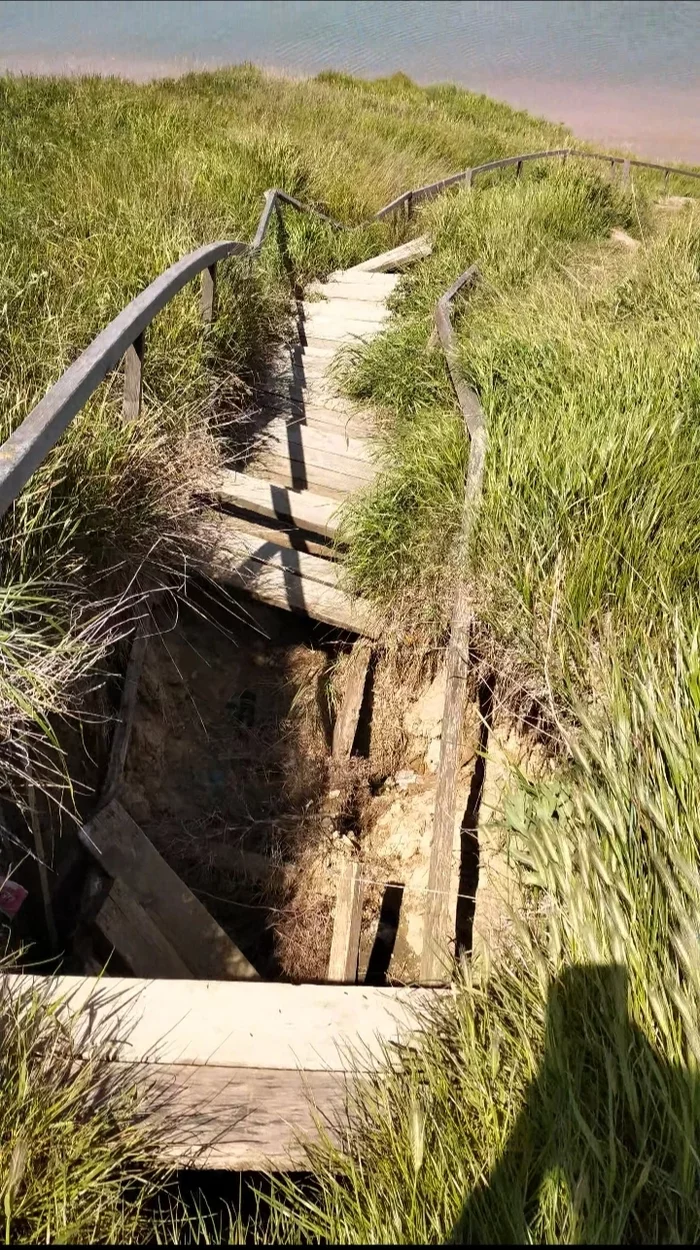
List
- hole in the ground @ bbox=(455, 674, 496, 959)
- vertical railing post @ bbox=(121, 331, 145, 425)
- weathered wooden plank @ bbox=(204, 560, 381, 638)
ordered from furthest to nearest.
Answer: weathered wooden plank @ bbox=(204, 560, 381, 638) < vertical railing post @ bbox=(121, 331, 145, 425) < hole in the ground @ bbox=(455, 674, 496, 959)

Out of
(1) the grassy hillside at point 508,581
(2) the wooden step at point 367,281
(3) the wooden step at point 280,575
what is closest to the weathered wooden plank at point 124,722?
(1) the grassy hillside at point 508,581

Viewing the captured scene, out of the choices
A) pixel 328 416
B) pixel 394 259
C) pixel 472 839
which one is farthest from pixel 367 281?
pixel 472 839

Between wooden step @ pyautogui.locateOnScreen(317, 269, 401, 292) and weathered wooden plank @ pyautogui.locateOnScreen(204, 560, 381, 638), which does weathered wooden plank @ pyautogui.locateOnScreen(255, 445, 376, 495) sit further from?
wooden step @ pyautogui.locateOnScreen(317, 269, 401, 292)

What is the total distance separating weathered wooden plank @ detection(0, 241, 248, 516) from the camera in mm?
2307

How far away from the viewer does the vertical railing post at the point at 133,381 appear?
3.64m

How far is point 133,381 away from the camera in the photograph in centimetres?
366

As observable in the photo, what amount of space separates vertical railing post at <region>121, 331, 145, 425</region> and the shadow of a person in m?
3.11

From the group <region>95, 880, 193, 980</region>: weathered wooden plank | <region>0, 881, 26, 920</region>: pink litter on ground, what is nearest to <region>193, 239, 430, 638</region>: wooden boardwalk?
<region>95, 880, 193, 980</region>: weathered wooden plank

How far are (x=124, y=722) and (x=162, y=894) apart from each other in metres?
0.73

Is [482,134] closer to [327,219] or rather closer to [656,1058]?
[327,219]

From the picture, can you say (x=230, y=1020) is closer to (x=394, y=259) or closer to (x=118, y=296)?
(x=118, y=296)

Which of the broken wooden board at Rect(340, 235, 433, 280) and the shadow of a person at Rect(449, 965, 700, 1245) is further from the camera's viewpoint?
the broken wooden board at Rect(340, 235, 433, 280)

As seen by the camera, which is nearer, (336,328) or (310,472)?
(310,472)

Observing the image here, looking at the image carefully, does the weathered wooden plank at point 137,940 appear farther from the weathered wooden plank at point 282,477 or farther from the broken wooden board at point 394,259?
the broken wooden board at point 394,259
